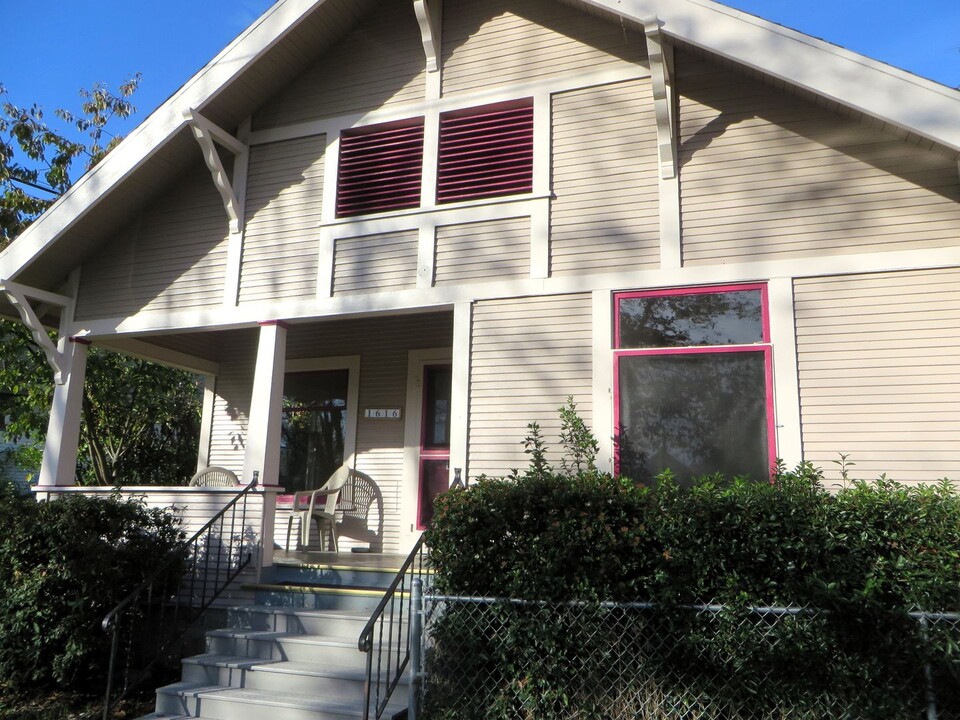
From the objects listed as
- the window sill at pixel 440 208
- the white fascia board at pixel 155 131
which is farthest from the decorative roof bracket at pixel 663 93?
the white fascia board at pixel 155 131

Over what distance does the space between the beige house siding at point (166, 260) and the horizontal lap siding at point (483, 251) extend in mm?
2481

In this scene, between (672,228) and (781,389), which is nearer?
(781,389)

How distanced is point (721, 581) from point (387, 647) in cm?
246

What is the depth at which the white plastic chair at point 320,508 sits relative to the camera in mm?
8617

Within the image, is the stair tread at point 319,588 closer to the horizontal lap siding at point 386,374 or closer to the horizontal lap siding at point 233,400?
the horizontal lap siding at point 386,374

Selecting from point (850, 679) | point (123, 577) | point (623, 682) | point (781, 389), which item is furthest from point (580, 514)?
point (123, 577)

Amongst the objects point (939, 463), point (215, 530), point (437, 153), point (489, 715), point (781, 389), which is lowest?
point (489, 715)

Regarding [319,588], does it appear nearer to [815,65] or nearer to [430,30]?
[430,30]

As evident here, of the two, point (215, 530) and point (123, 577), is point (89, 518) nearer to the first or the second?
point (123, 577)

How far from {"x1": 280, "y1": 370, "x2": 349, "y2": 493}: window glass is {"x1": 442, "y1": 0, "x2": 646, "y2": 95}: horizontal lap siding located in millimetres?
3923

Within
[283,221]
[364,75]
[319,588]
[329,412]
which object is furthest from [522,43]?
[319,588]

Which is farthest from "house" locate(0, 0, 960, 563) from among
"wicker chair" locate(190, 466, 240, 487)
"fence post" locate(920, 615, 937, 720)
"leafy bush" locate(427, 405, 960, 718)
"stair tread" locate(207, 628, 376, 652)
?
"fence post" locate(920, 615, 937, 720)

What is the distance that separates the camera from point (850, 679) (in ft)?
14.2

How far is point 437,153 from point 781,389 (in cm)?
387
